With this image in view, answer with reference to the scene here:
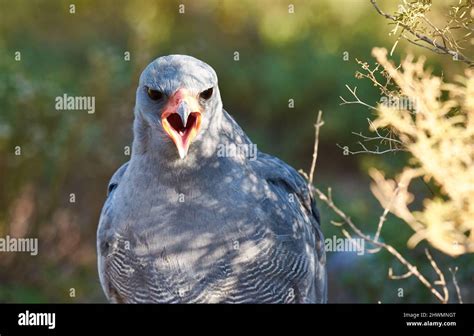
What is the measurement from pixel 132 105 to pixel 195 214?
346 centimetres

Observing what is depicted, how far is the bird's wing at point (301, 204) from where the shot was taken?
3.97 meters

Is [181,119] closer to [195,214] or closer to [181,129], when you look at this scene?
[181,129]

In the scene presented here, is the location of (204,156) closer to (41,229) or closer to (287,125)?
(41,229)

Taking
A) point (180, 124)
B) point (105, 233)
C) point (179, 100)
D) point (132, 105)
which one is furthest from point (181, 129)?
point (132, 105)

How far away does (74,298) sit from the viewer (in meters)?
6.70

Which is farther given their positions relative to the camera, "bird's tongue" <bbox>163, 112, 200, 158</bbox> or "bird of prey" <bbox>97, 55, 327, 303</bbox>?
"bird of prey" <bbox>97, 55, 327, 303</bbox>

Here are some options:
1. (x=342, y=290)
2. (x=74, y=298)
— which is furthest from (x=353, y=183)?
(x=74, y=298)

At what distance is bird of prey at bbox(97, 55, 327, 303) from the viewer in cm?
349

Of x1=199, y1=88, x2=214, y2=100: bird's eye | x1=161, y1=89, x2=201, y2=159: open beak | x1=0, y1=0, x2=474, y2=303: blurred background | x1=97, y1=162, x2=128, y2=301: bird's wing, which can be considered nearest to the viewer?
x1=161, y1=89, x2=201, y2=159: open beak

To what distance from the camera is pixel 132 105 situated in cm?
694

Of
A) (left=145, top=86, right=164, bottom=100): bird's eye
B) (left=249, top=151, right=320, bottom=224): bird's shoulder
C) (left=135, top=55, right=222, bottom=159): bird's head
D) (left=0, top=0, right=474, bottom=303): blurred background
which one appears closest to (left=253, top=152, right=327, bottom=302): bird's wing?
(left=249, top=151, right=320, bottom=224): bird's shoulder

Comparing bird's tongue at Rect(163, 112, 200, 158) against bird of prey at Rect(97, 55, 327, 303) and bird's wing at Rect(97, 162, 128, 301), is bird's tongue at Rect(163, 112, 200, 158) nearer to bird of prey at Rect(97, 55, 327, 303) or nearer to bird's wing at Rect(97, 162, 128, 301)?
bird of prey at Rect(97, 55, 327, 303)

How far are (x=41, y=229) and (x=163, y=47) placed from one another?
262 centimetres

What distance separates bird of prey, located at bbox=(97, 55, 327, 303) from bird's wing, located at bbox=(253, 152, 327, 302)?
0.26ft
